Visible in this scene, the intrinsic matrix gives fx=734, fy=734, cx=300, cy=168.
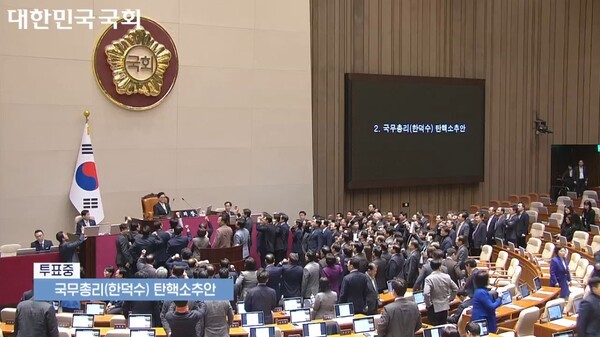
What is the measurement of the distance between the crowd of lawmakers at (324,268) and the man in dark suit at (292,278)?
1 centimetres

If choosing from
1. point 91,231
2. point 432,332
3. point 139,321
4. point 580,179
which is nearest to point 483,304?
point 432,332

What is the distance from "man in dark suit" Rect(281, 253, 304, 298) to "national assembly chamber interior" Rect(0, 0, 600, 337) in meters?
0.03

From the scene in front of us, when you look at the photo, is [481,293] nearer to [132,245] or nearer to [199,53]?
[132,245]

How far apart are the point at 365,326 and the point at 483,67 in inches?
598

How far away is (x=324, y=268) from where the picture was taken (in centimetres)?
1041

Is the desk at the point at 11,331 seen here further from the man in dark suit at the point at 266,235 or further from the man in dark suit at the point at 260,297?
the man in dark suit at the point at 266,235

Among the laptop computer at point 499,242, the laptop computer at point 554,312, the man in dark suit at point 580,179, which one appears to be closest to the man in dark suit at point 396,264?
the laptop computer at point 554,312

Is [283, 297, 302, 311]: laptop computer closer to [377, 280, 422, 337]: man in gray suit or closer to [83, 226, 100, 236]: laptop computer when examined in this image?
[377, 280, 422, 337]: man in gray suit

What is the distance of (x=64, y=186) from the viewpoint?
1556 centimetres

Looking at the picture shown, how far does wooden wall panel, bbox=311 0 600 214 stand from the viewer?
767 inches

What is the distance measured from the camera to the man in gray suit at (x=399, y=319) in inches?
295

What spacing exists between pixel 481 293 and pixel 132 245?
250 inches

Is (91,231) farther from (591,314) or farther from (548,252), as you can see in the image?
(591,314)

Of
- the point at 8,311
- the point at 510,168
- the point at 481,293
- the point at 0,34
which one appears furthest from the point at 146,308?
the point at 510,168
